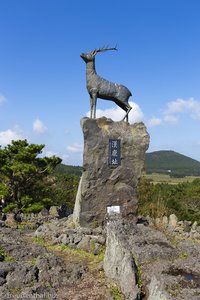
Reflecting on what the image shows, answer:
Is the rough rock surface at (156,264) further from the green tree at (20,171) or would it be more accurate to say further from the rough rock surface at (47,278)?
the green tree at (20,171)

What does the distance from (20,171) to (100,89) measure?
19.0 feet

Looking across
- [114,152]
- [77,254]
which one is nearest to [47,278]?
[77,254]

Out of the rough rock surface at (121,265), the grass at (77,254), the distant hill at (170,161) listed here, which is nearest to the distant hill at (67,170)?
the grass at (77,254)

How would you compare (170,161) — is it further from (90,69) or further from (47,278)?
(47,278)

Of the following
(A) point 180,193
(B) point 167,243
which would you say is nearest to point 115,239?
(B) point 167,243

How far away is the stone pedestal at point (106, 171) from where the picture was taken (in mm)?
9492

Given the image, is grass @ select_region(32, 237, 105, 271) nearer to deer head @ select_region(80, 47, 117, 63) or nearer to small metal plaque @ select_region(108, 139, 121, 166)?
small metal plaque @ select_region(108, 139, 121, 166)

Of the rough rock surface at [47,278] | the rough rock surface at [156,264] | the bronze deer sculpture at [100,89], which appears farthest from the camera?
the bronze deer sculpture at [100,89]

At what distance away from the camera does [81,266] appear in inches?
250

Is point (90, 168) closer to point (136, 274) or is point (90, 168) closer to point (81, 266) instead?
point (81, 266)

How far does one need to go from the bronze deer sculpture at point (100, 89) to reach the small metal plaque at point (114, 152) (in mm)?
877

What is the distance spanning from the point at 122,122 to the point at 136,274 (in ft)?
18.0

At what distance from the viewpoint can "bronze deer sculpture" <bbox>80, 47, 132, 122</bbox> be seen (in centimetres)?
977

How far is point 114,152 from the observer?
9.69 metres
